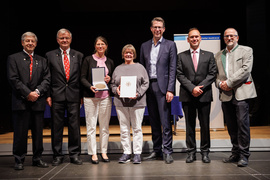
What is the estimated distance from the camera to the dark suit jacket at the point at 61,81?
3582mm

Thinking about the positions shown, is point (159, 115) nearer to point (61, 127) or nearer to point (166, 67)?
point (166, 67)

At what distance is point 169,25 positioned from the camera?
8094 mm

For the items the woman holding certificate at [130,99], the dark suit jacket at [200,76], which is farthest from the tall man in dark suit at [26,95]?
the dark suit jacket at [200,76]

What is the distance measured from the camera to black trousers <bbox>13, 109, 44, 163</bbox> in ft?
11.3

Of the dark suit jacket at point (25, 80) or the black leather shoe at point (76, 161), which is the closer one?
the dark suit jacket at point (25, 80)

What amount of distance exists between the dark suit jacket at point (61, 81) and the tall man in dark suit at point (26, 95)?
10cm

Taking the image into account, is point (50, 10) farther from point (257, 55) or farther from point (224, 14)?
point (257, 55)

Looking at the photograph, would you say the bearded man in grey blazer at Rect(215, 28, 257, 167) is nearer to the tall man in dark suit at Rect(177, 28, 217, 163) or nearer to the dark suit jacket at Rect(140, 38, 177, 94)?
the tall man in dark suit at Rect(177, 28, 217, 163)

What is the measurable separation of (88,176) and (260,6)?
6.48 meters

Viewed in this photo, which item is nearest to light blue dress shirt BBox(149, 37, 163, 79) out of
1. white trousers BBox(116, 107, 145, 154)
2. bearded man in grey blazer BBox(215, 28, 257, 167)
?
white trousers BBox(116, 107, 145, 154)

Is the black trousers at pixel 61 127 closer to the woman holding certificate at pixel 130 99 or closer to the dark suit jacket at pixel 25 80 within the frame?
the dark suit jacket at pixel 25 80

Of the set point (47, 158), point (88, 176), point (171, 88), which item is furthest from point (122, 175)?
point (47, 158)

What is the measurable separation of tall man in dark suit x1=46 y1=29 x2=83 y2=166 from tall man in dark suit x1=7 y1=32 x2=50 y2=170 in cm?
12

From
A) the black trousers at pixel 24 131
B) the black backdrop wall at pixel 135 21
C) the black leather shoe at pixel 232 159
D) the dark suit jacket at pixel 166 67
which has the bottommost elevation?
the black leather shoe at pixel 232 159
